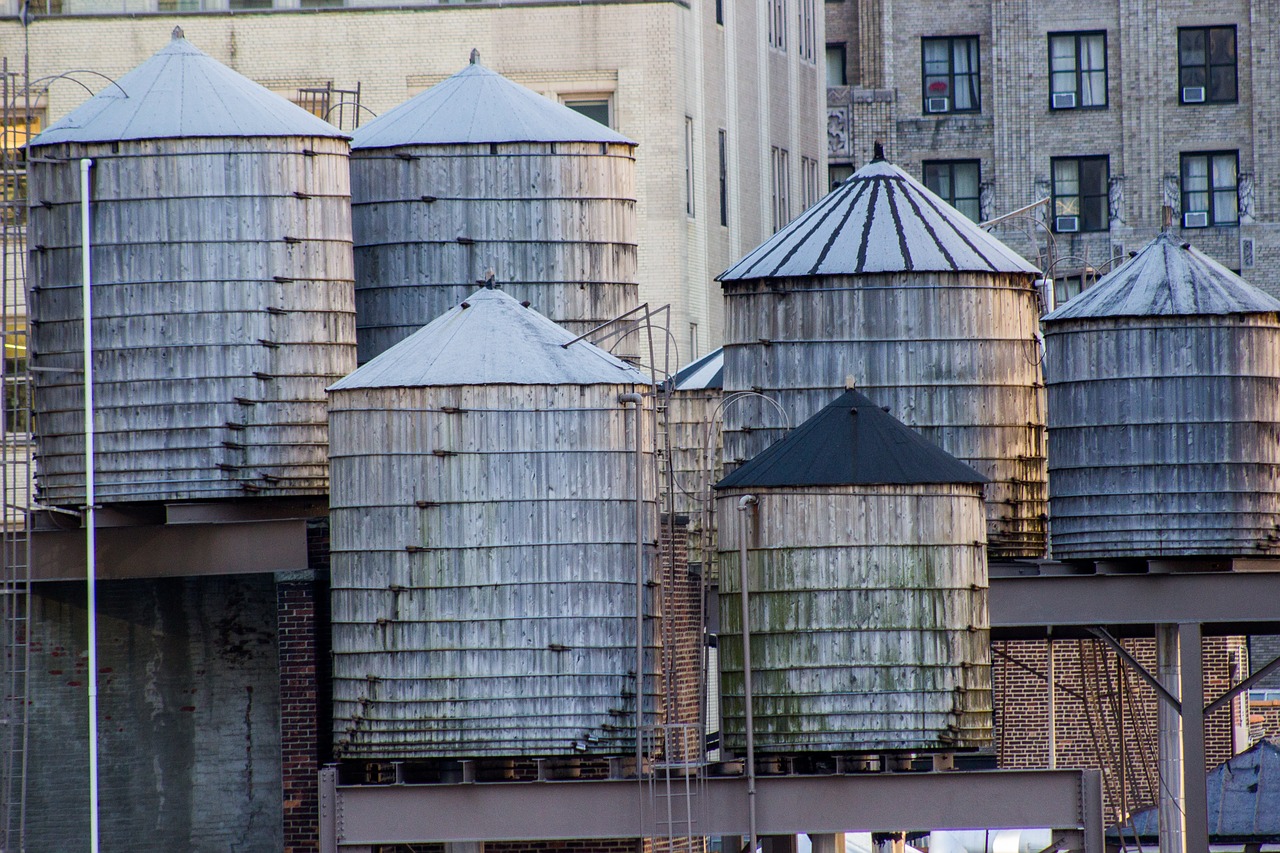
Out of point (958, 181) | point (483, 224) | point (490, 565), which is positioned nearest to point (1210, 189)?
point (958, 181)

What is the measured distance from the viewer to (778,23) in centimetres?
5088

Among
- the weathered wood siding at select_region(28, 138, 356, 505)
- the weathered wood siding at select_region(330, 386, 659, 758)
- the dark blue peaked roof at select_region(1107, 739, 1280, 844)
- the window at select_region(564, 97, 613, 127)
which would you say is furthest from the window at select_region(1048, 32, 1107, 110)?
the weathered wood siding at select_region(330, 386, 659, 758)

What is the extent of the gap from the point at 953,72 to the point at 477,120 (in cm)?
4042

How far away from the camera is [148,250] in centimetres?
2545

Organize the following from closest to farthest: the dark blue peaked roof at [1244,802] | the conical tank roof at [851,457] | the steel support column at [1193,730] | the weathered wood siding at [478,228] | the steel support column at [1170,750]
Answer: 1. the conical tank roof at [851,457]
2. the steel support column at [1193,730]
3. the steel support column at [1170,750]
4. the weathered wood siding at [478,228]
5. the dark blue peaked roof at [1244,802]

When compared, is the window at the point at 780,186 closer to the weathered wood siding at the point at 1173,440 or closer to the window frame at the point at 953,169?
the window frame at the point at 953,169

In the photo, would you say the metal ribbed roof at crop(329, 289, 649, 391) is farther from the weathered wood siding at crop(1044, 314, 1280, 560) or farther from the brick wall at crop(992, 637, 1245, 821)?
the brick wall at crop(992, 637, 1245, 821)

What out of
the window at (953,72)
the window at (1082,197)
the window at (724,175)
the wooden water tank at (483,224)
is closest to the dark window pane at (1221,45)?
the window at (1082,197)

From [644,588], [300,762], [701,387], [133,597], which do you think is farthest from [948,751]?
[133,597]

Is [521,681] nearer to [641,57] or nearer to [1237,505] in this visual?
[1237,505]

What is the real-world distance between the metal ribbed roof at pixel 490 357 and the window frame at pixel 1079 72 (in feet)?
143

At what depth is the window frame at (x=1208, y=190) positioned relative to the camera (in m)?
64.9

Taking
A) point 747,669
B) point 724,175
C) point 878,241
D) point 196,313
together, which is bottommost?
point 747,669

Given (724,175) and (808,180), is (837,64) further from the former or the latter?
(724,175)
